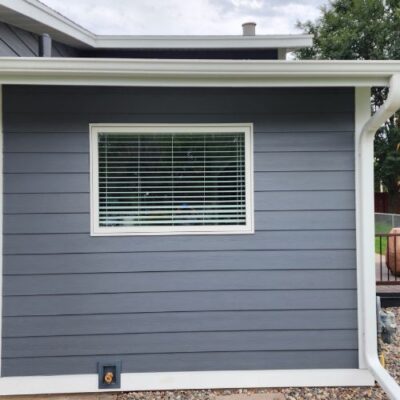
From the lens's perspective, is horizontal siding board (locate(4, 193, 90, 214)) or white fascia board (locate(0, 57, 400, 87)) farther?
horizontal siding board (locate(4, 193, 90, 214))

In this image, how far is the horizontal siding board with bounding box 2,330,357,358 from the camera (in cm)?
272

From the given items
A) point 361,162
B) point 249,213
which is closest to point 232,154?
point 249,213

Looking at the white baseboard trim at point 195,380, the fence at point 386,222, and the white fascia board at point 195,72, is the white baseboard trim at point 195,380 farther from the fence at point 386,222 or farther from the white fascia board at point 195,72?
the fence at point 386,222

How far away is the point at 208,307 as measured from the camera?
2.78 m

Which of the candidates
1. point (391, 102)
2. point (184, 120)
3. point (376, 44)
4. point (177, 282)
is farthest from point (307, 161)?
point (376, 44)

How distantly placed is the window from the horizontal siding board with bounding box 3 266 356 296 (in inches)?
12.3

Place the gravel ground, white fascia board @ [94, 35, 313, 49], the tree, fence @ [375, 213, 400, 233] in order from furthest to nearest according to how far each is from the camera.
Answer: the tree, fence @ [375, 213, 400, 233], white fascia board @ [94, 35, 313, 49], the gravel ground

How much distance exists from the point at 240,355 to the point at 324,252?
945 millimetres

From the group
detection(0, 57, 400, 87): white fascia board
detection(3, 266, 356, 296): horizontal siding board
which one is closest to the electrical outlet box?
detection(3, 266, 356, 296): horizontal siding board

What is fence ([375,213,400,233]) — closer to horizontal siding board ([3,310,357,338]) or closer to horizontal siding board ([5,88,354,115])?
horizontal siding board ([3,310,357,338])

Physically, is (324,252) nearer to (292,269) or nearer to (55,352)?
(292,269)

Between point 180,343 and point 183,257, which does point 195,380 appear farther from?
point 183,257

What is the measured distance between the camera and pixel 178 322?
277cm

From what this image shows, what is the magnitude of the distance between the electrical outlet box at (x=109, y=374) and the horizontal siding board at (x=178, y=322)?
0.72 feet
